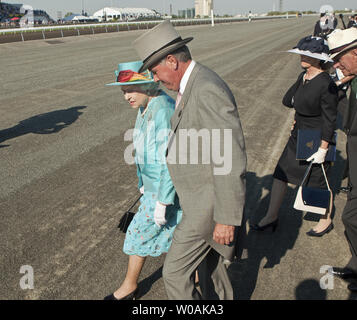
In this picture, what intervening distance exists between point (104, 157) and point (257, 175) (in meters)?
2.63

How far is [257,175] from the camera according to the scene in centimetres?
534

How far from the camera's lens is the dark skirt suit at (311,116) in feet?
11.1

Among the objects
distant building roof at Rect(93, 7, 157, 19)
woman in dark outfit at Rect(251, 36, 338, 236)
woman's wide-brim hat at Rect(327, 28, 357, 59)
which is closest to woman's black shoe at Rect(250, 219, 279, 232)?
woman in dark outfit at Rect(251, 36, 338, 236)

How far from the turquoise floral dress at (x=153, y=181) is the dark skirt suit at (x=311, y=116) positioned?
1.48 m

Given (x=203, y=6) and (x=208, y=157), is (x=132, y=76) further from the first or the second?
(x=203, y=6)

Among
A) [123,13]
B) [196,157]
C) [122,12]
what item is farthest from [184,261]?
[122,12]

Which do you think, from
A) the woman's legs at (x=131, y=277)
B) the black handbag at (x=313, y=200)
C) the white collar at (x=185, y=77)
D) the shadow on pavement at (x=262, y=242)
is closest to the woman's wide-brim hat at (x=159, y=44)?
the white collar at (x=185, y=77)

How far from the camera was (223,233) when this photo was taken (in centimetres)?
215

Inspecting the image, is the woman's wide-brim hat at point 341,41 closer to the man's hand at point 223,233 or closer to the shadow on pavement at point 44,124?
the man's hand at point 223,233

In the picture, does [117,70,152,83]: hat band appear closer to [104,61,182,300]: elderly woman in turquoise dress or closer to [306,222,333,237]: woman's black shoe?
[104,61,182,300]: elderly woman in turquoise dress

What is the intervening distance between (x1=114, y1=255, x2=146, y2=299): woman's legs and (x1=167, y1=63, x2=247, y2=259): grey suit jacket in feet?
2.90

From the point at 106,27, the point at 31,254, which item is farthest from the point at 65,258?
the point at 106,27

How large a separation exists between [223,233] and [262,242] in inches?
70.9

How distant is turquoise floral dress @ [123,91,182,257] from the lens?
2.63m
